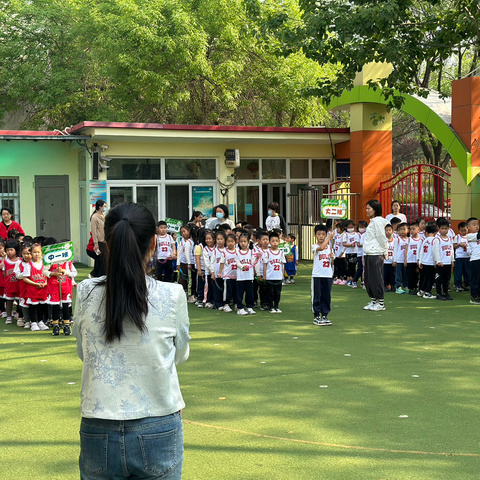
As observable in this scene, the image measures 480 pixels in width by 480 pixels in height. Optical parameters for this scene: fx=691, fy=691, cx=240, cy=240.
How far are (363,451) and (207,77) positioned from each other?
843 inches

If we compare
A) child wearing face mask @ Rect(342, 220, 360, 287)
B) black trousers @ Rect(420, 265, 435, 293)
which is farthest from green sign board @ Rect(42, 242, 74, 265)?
child wearing face mask @ Rect(342, 220, 360, 287)

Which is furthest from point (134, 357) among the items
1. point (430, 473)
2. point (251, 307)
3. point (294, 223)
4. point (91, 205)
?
point (294, 223)

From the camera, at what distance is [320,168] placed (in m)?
20.5

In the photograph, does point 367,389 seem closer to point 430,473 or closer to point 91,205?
point 430,473

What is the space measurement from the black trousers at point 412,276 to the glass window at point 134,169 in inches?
317

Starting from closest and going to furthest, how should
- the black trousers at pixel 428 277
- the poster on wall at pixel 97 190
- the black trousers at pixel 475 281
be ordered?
1. the black trousers at pixel 475 281
2. the black trousers at pixel 428 277
3. the poster on wall at pixel 97 190

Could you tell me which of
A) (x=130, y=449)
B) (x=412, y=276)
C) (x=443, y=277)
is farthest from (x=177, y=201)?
(x=130, y=449)

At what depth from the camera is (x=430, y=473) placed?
14.3 feet

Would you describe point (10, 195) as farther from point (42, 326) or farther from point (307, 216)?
point (42, 326)

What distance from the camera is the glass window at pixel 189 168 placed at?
61.3 feet

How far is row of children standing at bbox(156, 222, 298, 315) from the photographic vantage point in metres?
10.9

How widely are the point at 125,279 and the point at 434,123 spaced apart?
1423 centimetres

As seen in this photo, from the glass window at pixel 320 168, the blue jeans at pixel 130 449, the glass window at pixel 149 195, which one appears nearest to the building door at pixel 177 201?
the glass window at pixel 149 195

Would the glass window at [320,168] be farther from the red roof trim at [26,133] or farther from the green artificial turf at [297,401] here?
the green artificial turf at [297,401]
